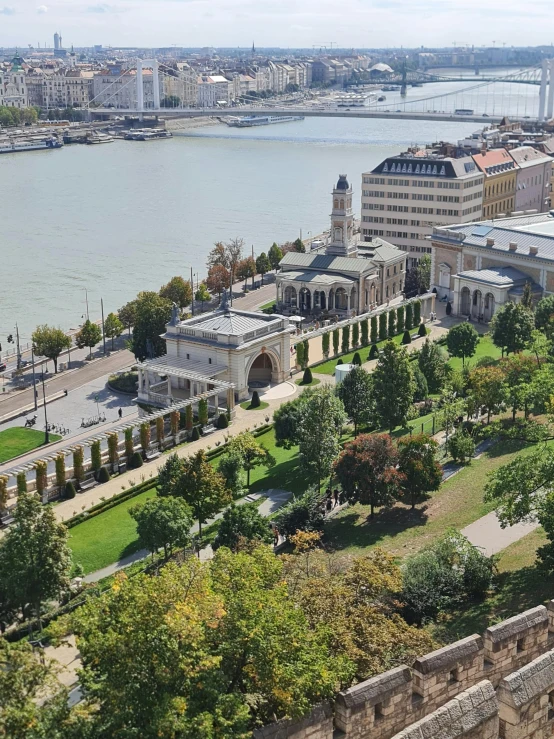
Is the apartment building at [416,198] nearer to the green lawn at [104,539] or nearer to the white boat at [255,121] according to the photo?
the green lawn at [104,539]

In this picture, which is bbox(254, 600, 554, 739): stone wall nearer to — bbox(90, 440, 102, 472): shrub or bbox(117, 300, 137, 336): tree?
bbox(90, 440, 102, 472): shrub

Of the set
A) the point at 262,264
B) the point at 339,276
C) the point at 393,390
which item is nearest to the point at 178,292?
the point at 339,276

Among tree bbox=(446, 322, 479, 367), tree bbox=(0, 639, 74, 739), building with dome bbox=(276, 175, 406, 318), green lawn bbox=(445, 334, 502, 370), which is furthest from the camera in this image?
building with dome bbox=(276, 175, 406, 318)

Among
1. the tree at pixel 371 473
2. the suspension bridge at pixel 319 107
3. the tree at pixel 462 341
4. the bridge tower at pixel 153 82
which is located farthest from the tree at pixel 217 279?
the bridge tower at pixel 153 82

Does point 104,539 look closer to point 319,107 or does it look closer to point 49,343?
point 49,343

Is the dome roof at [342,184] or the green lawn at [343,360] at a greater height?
the dome roof at [342,184]

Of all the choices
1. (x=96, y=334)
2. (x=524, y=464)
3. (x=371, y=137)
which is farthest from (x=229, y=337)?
(x=371, y=137)

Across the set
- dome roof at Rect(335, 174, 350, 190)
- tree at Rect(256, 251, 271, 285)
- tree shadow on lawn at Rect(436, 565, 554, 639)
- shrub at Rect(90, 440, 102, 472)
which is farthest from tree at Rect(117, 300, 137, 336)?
tree shadow on lawn at Rect(436, 565, 554, 639)
